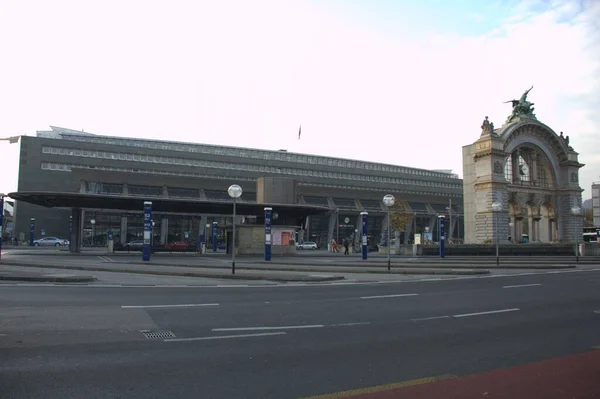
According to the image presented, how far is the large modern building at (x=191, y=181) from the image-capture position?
7831 centimetres

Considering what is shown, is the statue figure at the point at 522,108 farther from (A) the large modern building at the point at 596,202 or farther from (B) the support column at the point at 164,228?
(B) the support column at the point at 164,228

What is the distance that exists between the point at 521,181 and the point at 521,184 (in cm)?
61

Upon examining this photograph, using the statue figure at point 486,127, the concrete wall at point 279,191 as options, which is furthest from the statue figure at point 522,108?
the concrete wall at point 279,191

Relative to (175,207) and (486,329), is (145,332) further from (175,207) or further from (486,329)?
(175,207)

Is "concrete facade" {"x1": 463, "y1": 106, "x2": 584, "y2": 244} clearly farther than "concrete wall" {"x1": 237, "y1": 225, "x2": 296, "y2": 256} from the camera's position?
Yes

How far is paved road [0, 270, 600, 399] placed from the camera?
5754 millimetres

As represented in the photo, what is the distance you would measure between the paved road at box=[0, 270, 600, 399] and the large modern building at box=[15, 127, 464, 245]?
54741 mm

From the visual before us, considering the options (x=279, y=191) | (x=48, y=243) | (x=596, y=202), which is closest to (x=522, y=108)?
(x=596, y=202)

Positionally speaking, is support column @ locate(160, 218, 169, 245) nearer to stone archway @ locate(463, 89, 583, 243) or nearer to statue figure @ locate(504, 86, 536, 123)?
stone archway @ locate(463, 89, 583, 243)

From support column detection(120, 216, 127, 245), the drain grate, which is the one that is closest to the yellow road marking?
the drain grate

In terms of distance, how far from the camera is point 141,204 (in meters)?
40.6

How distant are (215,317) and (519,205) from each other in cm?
6014

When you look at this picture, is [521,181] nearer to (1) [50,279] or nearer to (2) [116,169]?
(1) [50,279]

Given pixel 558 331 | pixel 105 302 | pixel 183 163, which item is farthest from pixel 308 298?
pixel 183 163
